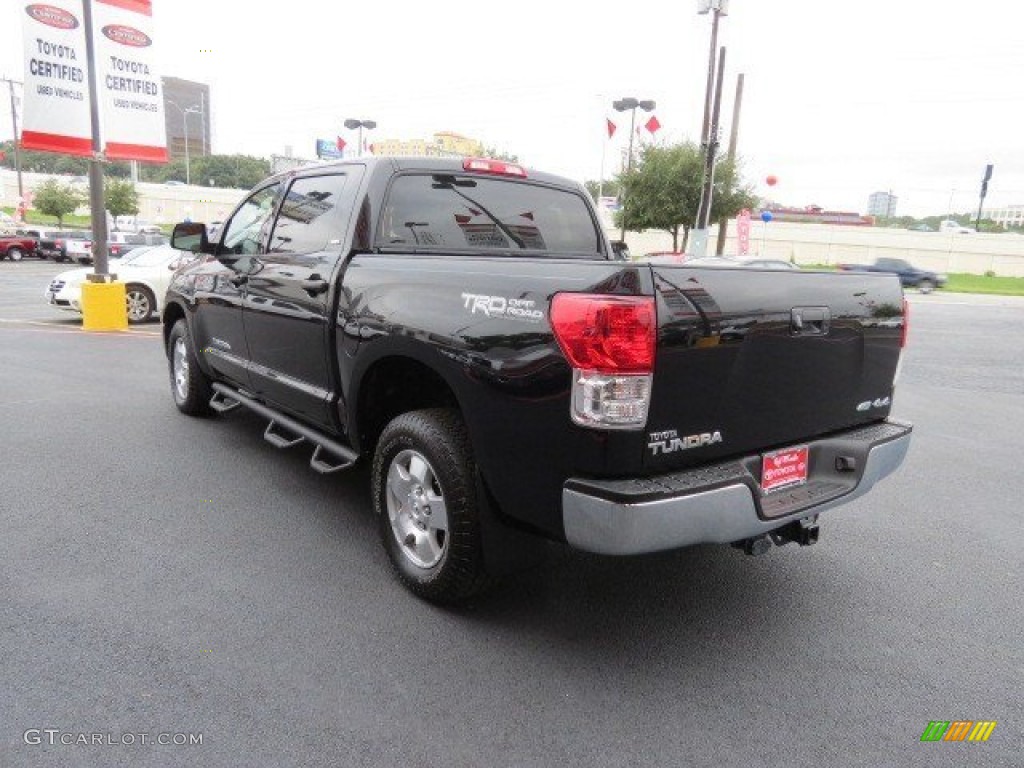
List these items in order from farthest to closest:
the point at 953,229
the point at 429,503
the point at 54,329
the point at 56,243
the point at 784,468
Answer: the point at 953,229, the point at 56,243, the point at 54,329, the point at 429,503, the point at 784,468

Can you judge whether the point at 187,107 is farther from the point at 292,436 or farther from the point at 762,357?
the point at 762,357

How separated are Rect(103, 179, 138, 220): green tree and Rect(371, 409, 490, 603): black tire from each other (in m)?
52.7

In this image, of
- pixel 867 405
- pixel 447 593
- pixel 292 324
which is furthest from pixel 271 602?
pixel 867 405

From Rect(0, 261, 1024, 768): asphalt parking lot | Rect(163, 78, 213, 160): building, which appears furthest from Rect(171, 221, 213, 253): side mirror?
Rect(163, 78, 213, 160): building

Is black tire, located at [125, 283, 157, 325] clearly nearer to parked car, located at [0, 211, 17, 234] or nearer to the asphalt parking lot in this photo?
the asphalt parking lot

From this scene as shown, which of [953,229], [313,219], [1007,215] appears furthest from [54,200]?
[1007,215]

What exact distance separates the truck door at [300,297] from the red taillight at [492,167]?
61 centimetres

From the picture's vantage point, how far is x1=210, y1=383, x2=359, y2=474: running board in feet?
12.5

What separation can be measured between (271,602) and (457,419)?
116 centimetres

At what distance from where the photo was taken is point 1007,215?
163 meters

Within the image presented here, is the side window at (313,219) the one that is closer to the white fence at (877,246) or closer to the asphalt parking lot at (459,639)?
the asphalt parking lot at (459,639)

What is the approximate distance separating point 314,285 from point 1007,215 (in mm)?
198632

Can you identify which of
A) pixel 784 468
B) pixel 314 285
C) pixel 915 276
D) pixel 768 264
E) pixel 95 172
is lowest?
pixel 915 276

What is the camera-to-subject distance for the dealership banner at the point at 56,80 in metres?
10.1
